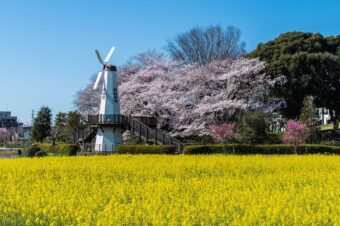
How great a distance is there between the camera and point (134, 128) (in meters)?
36.8

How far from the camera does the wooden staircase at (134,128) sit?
34169mm

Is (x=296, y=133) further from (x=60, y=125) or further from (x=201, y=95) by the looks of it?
(x=60, y=125)

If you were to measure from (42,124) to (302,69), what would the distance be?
31.7 m

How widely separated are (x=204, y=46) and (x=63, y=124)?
1864 centimetres

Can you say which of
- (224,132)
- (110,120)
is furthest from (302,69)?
(110,120)

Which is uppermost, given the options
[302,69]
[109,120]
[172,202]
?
[302,69]

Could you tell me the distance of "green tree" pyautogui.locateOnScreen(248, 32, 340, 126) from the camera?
139ft

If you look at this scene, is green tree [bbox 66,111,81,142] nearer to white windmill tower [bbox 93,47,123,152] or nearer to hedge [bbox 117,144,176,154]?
white windmill tower [bbox 93,47,123,152]

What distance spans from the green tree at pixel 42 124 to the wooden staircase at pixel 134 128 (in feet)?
68.0

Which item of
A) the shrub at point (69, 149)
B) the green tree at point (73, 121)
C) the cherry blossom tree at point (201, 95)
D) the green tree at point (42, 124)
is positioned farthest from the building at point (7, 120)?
the shrub at point (69, 149)

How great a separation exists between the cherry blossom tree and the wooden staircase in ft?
9.48

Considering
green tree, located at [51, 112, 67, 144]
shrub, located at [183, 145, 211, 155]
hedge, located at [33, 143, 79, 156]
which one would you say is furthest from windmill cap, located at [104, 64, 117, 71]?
green tree, located at [51, 112, 67, 144]

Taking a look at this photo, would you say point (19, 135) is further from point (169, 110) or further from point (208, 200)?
point (208, 200)

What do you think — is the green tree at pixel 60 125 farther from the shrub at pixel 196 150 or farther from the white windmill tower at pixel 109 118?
the shrub at pixel 196 150
